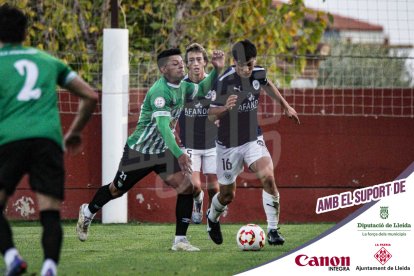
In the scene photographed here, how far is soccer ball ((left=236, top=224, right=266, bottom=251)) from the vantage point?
1021 cm

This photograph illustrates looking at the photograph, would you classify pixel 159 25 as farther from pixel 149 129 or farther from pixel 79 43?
pixel 149 129

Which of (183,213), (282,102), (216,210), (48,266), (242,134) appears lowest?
(216,210)

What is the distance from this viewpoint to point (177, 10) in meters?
18.1

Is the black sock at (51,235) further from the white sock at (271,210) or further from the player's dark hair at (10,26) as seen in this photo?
the white sock at (271,210)

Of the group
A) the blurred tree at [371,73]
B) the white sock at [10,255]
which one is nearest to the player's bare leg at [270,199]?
the white sock at [10,255]

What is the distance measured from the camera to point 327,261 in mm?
9586

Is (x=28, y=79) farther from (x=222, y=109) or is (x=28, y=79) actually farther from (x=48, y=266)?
(x=222, y=109)

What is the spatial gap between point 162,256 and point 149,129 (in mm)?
1455

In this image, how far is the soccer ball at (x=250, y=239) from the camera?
1021cm

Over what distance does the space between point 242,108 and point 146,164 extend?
1383 mm

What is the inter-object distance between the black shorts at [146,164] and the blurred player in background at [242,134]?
2.29 ft

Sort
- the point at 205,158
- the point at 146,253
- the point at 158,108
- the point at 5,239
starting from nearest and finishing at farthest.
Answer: the point at 5,239, the point at 158,108, the point at 146,253, the point at 205,158

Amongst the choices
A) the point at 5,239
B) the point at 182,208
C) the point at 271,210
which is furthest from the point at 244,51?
the point at 5,239

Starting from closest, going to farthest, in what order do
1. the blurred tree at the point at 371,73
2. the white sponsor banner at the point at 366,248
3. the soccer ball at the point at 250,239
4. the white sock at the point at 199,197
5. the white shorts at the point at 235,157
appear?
the white sponsor banner at the point at 366,248
the soccer ball at the point at 250,239
the white shorts at the point at 235,157
the white sock at the point at 199,197
the blurred tree at the point at 371,73
